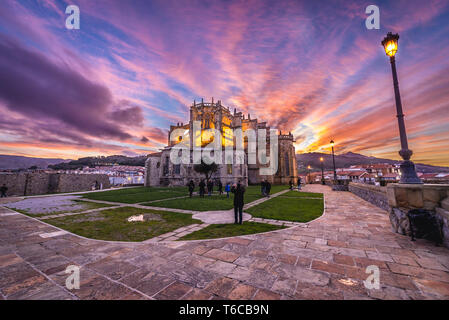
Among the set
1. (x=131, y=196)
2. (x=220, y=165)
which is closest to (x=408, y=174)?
(x=131, y=196)

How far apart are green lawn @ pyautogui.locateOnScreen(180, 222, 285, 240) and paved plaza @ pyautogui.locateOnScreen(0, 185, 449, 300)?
15.2 inches

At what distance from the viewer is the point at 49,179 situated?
25.3 m

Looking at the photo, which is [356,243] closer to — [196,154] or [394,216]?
[394,216]

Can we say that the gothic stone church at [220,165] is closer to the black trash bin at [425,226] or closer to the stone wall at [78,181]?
the stone wall at [78,181]

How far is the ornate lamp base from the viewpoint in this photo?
5262 mm

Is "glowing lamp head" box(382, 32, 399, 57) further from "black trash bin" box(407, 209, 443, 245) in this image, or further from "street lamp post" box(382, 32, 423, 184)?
"black trash bin" box(407, 209, 443, 245)

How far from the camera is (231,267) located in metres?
3.20

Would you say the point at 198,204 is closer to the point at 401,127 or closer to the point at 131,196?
the point at 131,196

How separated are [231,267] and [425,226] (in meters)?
5.61

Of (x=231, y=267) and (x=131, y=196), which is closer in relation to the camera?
(x=231, y=267)

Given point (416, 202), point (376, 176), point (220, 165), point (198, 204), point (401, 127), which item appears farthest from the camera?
point (220, 165)

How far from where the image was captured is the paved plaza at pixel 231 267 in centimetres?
247

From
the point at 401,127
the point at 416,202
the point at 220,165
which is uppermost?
the point at 220,165

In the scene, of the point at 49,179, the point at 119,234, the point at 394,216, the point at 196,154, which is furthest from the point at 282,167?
the point at 49,179
